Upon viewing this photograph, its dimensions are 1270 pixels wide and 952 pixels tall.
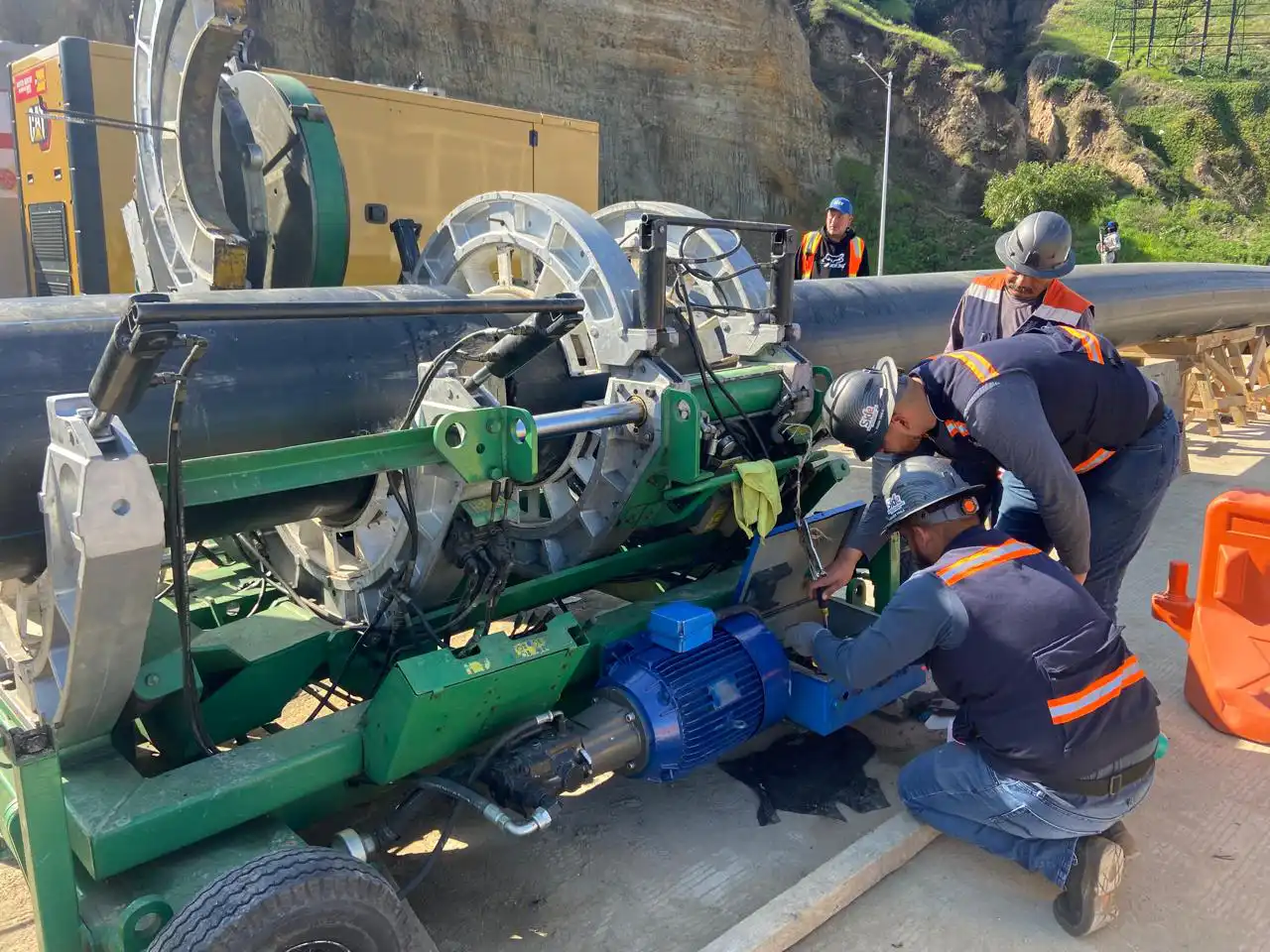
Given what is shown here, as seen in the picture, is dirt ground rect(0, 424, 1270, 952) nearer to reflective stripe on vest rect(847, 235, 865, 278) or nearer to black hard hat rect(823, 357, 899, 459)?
black hard hat rect(823, 357, 899, 459)

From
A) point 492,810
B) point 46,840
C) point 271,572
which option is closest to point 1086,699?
point 492,810

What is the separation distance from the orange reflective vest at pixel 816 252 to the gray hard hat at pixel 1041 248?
11.5 ft

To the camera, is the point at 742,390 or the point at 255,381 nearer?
the point at 255,381

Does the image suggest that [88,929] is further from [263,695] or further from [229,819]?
[263,695]

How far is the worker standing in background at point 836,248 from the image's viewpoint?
7.15m

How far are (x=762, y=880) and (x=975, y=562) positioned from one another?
104 cm

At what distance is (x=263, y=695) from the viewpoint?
2842 mm

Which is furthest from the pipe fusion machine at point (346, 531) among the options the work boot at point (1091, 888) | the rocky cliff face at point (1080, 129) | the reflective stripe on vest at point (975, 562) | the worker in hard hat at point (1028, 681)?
the rocky cliff face at point (1080, 129)

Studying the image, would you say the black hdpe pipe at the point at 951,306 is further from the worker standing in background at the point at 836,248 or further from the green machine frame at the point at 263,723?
the green machine frame at the point at 263,723

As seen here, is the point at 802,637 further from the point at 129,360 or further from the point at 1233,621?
the point at 129,360

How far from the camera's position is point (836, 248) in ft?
23.7

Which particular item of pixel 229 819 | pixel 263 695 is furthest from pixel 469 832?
pixel 229 819

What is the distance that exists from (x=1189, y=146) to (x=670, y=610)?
37182 millimetres

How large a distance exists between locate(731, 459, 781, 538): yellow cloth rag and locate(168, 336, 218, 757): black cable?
4.90ft
